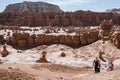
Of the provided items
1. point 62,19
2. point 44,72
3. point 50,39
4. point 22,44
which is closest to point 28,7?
point 62,19

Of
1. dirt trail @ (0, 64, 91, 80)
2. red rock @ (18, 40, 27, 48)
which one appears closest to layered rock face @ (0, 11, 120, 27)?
red rock @ (18, 40, 27, 48)

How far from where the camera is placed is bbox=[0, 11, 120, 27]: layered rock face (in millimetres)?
66250

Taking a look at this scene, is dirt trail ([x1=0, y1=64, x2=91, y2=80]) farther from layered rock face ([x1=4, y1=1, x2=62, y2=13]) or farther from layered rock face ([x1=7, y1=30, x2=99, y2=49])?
layered rock face ([x1=4, y1=1, x2=62, y2=13])

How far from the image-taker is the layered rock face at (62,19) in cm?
6625

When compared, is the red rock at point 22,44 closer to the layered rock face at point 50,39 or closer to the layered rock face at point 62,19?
the layered rock face at point 50,39

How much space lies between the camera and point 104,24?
134 ft

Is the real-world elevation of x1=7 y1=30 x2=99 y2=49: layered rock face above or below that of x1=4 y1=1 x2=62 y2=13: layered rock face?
below

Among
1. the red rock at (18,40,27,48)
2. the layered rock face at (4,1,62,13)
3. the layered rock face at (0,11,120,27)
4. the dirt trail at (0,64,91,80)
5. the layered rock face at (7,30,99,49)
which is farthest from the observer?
the layered rock face at (4,1,62,13)

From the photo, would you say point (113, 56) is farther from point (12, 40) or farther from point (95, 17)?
point (95, 17)

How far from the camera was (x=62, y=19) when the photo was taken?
217 feet

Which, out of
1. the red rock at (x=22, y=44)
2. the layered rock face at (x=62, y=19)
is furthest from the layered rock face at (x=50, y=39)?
the layered rock face at (x=62, y=19)

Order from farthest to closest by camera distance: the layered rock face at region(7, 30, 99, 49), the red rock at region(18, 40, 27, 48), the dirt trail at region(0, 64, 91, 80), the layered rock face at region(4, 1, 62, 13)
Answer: the layered rock face at region(4, 1, 62, 13), the red rock at region(18, 40, 27, 48), the layered rock face at region(7, 30, 99, 49), the dirt trail at region(0, 64, 91, 80)

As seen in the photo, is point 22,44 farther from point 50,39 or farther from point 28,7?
point 28,7

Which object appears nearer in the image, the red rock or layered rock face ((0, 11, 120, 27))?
the red rock
